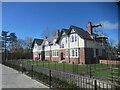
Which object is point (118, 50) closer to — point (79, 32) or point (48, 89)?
point (48, 89)

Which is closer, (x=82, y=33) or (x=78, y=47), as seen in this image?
(x=78, y=47)

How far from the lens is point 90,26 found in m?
24.8

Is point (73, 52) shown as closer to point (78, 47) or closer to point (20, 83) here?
point (78, 47)

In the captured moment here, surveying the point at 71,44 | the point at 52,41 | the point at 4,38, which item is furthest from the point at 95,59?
the point at 4,38

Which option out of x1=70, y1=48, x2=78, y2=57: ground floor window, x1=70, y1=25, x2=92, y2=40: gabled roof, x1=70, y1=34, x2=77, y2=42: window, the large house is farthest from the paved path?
x1=70, y1=34, x2=77, y2=42: window

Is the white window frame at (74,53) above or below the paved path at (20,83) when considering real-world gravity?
above

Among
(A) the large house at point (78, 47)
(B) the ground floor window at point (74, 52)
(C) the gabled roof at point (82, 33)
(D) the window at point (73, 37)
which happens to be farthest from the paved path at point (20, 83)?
(D) the window at point (73, 37)

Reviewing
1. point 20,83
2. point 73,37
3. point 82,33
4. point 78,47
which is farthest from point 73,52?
point 20,83

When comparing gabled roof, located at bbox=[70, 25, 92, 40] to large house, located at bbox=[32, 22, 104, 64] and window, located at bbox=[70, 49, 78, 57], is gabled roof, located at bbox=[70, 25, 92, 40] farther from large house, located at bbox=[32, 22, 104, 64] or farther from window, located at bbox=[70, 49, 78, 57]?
window, located at bbox=[70, 49, 78, 57]

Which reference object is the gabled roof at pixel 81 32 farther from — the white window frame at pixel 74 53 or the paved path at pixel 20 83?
the paved path at pixel 20 83

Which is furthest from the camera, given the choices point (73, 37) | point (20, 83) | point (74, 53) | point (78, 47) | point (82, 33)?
point (73, 37)

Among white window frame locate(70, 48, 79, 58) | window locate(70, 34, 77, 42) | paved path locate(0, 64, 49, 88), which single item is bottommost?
paved path locate(0, 64, 49, 88)

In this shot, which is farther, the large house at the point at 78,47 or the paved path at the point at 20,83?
the large house at the point at 78,47

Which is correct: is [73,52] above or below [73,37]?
below
